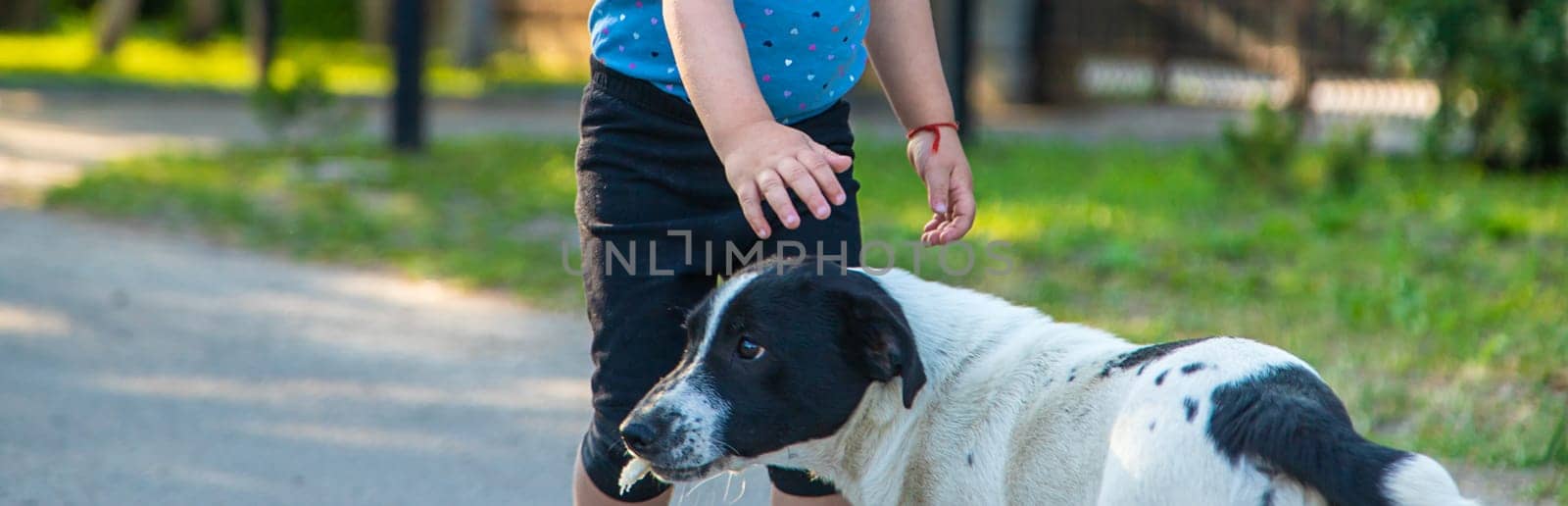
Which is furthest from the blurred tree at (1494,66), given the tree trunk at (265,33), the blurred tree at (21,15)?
the blurred tree at (21,15)

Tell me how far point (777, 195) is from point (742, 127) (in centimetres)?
13

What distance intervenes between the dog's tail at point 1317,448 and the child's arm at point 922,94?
0.73 metres

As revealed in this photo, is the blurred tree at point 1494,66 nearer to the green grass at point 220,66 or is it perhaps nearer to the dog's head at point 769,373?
the dog's head at point 769,373

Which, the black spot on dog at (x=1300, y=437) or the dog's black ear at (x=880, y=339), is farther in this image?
the dog's black ear at (x=880, y=339)

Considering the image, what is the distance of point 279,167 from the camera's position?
9156mm

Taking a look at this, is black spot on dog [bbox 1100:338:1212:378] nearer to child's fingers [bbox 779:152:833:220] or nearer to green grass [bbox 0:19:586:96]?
child's fingers [bbox 779:152:833:220]

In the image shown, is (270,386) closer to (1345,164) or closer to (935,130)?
(935,130)

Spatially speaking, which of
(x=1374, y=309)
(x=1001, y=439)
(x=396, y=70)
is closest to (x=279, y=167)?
(x=396, y=70)

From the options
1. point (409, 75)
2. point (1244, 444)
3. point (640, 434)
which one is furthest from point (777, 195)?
point (409, 75)

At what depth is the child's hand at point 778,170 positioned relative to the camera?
2.13 metres

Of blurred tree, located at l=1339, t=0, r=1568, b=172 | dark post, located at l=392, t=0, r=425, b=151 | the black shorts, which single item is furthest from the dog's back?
dark post, located at l=392, t=0, r=425, b=151

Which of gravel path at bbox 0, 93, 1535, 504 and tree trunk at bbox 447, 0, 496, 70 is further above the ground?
gravel path at bbox 0, 93, 1535, 504

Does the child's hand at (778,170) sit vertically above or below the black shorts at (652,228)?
above

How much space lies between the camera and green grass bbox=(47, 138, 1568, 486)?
15.1 feet
